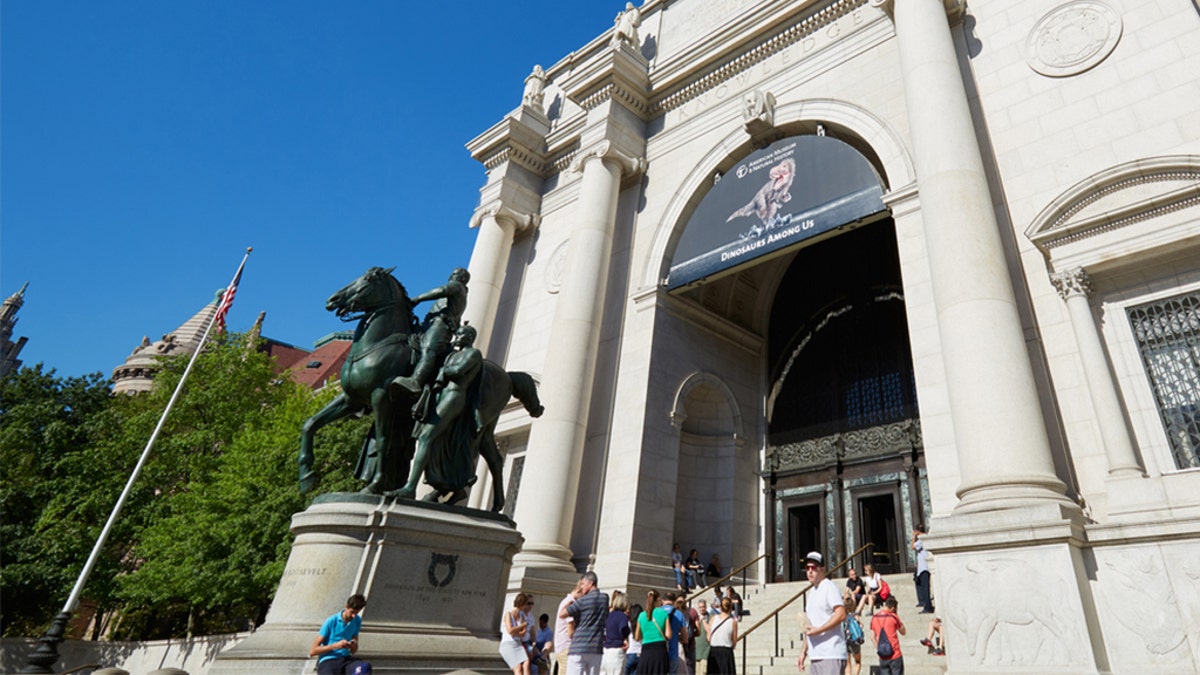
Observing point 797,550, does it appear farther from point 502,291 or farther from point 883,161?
point 502,291

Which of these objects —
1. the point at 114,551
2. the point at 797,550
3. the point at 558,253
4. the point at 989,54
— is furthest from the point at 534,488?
the point at 114,551

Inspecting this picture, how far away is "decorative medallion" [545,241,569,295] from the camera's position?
759 inches

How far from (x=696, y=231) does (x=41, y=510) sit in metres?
25.6

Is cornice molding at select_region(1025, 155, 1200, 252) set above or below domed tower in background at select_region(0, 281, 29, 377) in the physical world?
below

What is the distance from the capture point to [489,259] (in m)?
20.2

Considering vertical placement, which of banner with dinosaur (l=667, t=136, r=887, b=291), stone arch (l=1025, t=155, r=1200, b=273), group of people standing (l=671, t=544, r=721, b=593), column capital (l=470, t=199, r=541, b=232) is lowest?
group of people standing (l=671, t=544, r=721, b=593)

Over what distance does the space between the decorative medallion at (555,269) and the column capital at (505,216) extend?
172 centimetres

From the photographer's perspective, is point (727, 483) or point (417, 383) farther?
point (727, 483)

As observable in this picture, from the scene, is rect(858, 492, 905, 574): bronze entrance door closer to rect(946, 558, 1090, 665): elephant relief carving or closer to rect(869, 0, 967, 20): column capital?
rect(946, 558, 1090, 665): elephant relief carving

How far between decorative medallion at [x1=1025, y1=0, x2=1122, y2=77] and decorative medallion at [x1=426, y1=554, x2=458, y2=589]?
478 inches

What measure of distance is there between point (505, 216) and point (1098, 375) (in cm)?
1552

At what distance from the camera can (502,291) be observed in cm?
2083

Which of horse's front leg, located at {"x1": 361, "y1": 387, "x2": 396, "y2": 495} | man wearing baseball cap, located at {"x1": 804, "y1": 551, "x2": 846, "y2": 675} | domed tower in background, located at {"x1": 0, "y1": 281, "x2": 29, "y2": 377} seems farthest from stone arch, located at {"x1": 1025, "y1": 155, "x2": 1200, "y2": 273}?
domed tower in background, located at {"x1": 0, "y1": 281, "x2": 29, "y2": 377}

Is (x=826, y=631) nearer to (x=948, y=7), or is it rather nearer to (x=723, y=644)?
(x=723, y=644)
